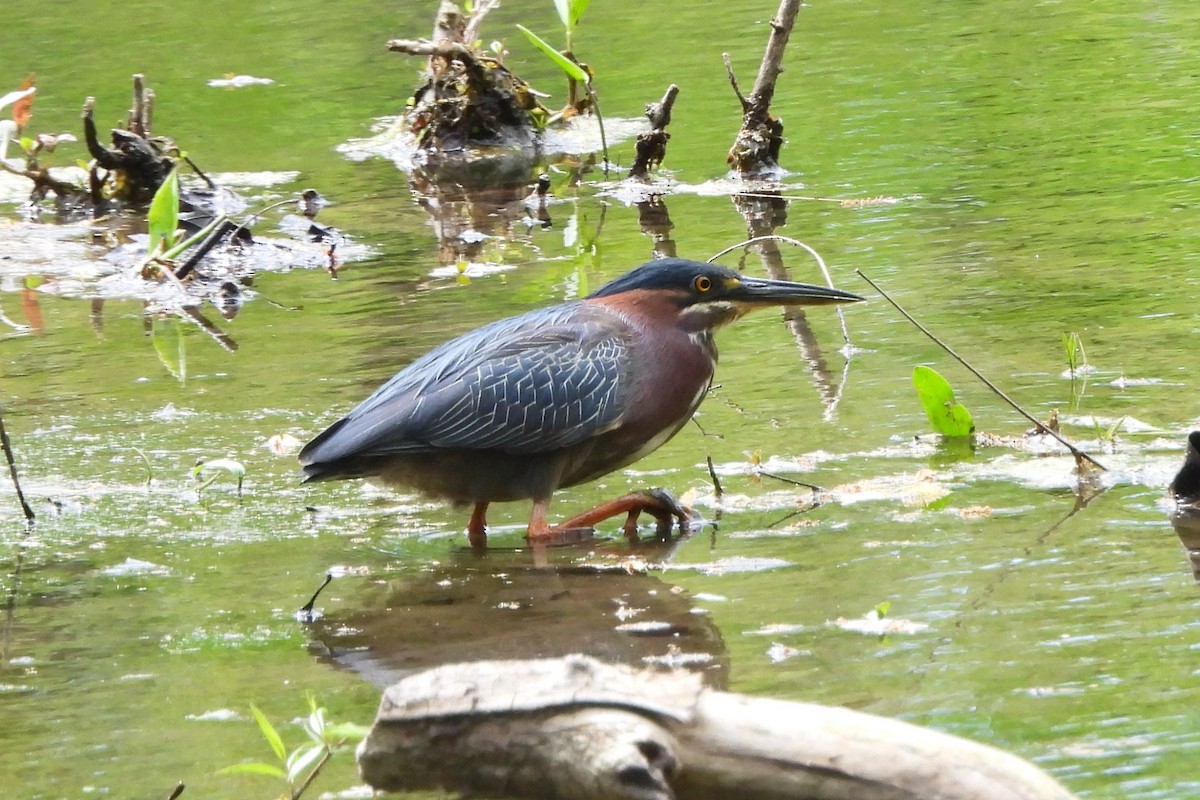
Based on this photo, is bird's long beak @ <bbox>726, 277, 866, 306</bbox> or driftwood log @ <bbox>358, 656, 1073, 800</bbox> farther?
bird's long beak @ <bbox>726, 277, 866, 306</bbox>

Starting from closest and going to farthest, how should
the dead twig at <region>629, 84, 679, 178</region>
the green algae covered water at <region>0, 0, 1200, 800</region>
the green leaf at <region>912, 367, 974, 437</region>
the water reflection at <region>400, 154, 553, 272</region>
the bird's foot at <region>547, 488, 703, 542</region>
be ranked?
the green algae covered water at <region>0, 0, 1200, 800</region>, the bird's foot at <region>547, 488, 703, 542</region>, the green leaf at <region>912, 367, 974, 437</region>, the water reflection at <region>400, 154, 553, 272</region>, the dead twig at <region>629, 84, 679, 178</region>

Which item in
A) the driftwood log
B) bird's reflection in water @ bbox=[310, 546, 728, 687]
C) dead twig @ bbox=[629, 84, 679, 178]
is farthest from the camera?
dead twig @ bbox=[629, 84, 679, 178]

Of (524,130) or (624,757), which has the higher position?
(624,757)

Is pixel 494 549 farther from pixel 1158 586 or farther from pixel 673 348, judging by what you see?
pixel 1158 586

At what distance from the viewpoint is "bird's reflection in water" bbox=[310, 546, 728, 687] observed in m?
4.75

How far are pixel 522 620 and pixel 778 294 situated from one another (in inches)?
67.7

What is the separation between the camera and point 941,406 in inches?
245

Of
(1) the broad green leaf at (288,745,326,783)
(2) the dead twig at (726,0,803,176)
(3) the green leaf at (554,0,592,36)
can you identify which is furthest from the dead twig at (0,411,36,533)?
(2) the dead twig at (726,0,803,176)

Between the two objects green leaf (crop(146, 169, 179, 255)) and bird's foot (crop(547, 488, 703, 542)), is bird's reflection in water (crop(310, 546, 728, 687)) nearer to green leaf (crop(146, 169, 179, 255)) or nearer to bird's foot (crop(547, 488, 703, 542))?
bird's foot (crop(547, 488, 703, 542))

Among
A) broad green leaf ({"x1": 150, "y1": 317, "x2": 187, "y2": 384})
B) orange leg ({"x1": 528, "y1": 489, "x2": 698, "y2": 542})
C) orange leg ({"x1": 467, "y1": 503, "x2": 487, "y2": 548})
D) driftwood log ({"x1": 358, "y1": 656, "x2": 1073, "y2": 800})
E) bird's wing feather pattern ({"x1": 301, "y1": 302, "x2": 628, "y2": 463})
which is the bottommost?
broad green leaf ({"x1": 150, "y1": 317, "x2": 187, "y2": 384})

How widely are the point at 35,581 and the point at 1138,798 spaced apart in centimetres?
351

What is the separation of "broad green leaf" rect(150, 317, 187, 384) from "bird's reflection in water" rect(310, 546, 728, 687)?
10.7 feet

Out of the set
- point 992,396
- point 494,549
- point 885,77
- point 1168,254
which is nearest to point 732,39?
point 885,77

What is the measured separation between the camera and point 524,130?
14.2 m
